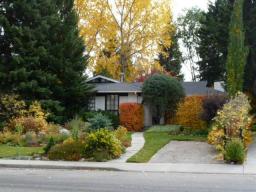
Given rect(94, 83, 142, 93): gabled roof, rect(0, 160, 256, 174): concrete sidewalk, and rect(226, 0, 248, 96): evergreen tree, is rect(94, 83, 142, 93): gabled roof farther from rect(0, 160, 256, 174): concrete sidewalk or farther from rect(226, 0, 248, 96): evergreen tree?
rect(0, 160, 256, 174): concrete sidewalk

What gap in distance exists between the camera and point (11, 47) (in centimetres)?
3150

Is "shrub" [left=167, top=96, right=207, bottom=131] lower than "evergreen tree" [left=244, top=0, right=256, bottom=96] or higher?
lower

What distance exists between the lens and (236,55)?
27.5 m

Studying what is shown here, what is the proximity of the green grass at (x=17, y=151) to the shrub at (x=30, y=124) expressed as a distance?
13.9 feet

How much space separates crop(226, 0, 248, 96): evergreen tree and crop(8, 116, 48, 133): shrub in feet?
33.1

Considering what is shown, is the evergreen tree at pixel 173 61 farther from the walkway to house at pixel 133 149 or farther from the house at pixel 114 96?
the walkway to house at pixel 133 149

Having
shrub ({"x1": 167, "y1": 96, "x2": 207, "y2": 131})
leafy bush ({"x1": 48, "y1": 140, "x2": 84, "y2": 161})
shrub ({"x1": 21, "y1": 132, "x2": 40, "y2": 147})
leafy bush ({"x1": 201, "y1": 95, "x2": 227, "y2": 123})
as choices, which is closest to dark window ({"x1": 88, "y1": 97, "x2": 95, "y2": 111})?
shrub ({"x1": 167, "y1": 96, "x2": 207, "y2": 131})

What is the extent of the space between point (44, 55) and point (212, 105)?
11.2m

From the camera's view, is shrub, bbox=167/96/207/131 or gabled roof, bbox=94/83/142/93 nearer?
shrub, bbox=167/96/207/131

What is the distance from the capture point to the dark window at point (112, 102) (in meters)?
37.6

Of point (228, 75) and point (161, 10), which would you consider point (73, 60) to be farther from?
point (161, 10)

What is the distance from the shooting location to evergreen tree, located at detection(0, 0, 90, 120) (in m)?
30.4

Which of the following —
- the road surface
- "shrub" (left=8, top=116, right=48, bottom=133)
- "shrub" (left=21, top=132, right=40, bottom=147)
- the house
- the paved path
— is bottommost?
the road surface

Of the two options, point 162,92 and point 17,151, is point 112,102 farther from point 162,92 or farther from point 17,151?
point 17,151
